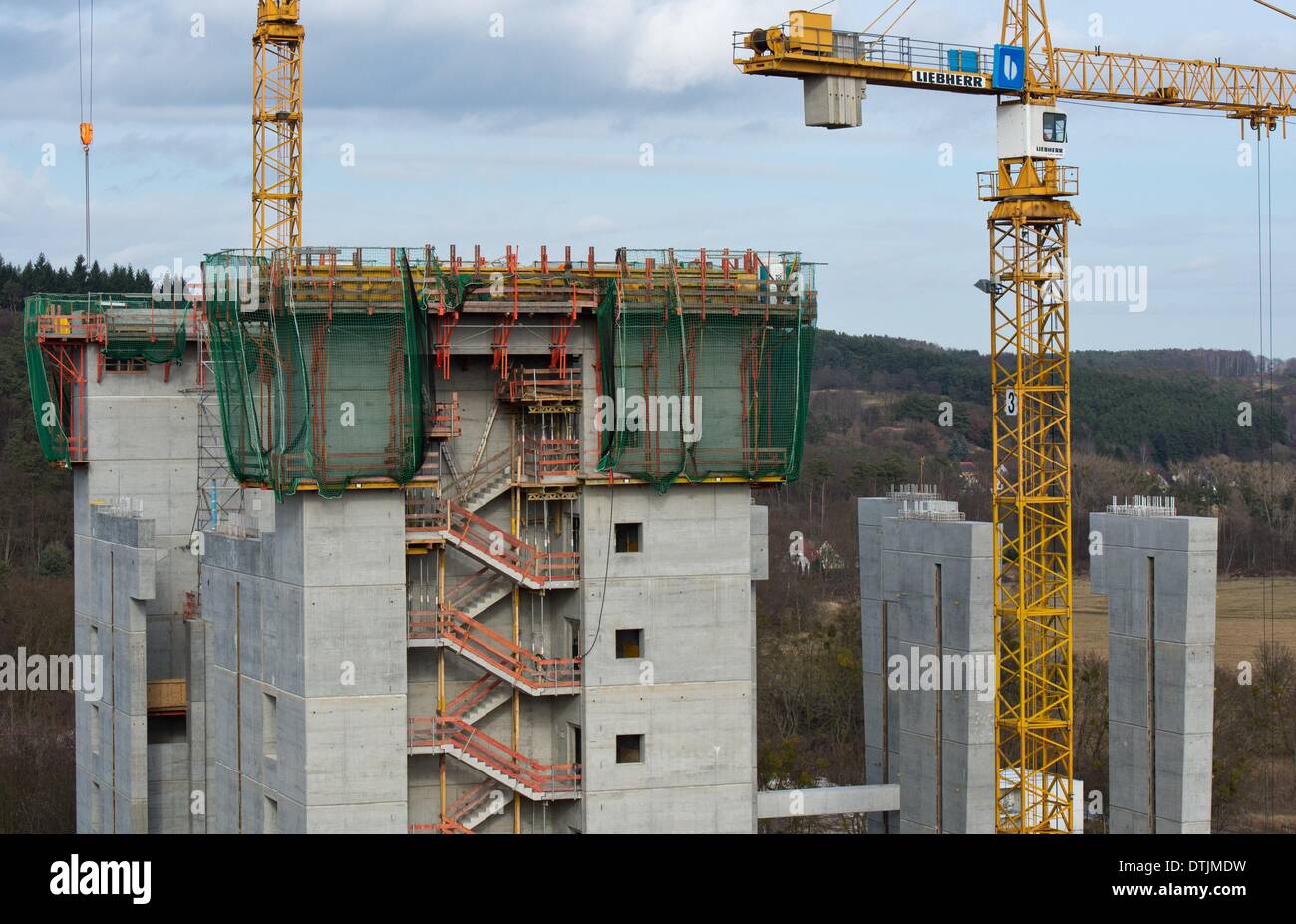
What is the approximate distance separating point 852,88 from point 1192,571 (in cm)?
2181

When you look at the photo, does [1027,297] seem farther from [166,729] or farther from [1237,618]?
[1237,618]

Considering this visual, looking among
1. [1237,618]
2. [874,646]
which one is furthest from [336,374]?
[1237,618]

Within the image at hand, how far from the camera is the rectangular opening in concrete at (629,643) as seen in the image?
5103cm

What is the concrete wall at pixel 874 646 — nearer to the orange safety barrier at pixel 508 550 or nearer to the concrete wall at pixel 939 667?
the concrete wall at pixel 939 667

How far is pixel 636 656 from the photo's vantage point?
51.0 meters

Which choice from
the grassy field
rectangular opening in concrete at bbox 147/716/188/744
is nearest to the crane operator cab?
rectangular opening in concrete at bbox 147/716/188/744

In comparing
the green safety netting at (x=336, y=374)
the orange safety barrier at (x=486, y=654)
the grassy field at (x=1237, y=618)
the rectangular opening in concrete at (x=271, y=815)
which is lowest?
the grassy field at (x=1237, y=618)

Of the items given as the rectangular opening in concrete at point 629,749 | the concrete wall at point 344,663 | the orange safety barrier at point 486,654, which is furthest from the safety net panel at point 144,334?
the rectangular opening in concrete at point 629,749

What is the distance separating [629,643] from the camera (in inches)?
2014

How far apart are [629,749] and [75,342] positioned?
29791 mm

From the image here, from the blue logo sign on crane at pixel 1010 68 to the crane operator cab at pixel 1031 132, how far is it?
107cm

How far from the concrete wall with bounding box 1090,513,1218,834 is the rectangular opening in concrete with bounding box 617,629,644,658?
1942 cm

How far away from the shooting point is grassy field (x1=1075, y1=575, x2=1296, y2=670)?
141875mm
